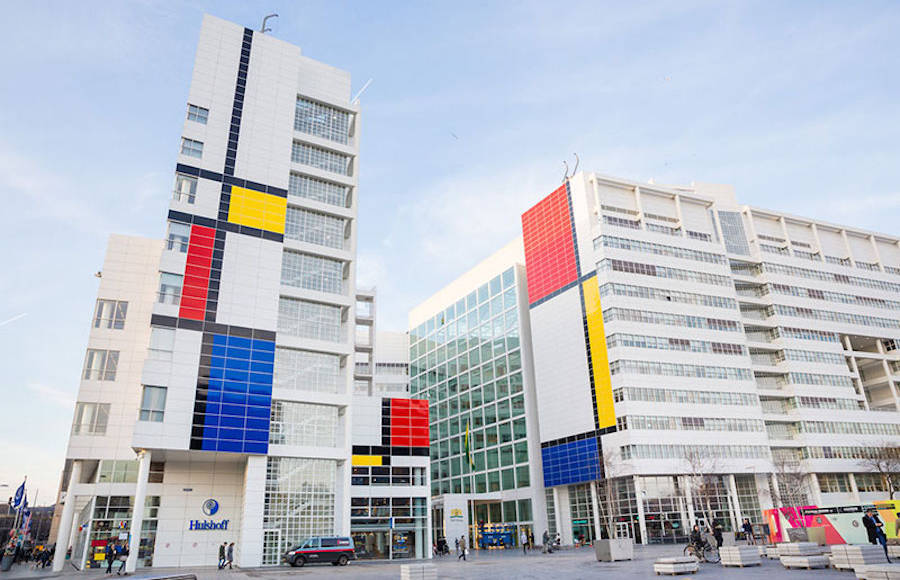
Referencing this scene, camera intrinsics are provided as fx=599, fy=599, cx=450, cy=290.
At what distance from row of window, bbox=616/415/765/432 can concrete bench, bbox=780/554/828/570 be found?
147ft

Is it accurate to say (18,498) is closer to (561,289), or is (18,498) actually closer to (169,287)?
(169,287)

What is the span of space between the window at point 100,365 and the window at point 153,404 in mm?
16138

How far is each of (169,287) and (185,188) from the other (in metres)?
9.39

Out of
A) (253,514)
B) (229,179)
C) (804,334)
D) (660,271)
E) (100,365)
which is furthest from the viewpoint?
(804,334)

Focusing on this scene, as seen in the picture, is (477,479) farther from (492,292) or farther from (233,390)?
(233,390)

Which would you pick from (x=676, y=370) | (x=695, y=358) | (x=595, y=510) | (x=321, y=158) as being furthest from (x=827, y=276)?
(x=321, y=158)

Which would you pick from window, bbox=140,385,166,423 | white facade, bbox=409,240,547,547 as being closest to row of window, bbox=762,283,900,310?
white facade, bbox=409,240,547,547

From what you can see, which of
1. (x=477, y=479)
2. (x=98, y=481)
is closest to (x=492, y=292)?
(x=477, y=479)

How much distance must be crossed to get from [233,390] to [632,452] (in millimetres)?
44159

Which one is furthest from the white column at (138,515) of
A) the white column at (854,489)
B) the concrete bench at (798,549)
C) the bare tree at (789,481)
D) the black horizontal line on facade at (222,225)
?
the white column at (854,489)

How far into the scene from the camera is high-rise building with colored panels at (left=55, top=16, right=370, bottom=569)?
1909 inches

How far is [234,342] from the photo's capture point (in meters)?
50.9

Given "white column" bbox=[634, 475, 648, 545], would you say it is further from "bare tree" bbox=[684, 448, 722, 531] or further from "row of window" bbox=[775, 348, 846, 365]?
"row of window" bbox=[775, 348, 846, 365]

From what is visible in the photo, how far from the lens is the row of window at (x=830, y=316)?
88.1 m
